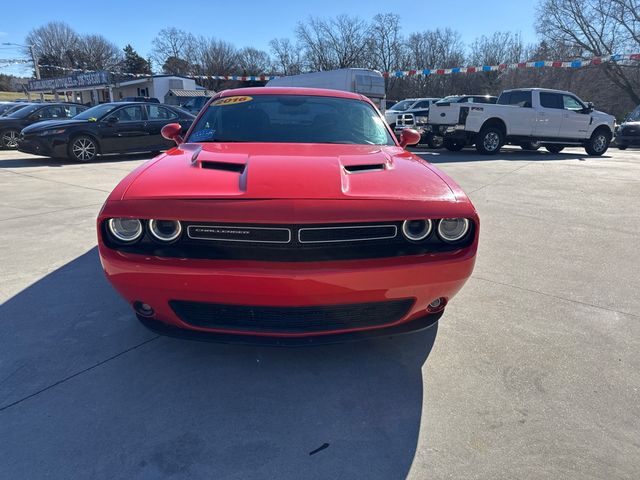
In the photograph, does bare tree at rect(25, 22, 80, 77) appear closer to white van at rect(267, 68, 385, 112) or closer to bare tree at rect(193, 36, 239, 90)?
bare tree at rect(193, 36, 239, 90)

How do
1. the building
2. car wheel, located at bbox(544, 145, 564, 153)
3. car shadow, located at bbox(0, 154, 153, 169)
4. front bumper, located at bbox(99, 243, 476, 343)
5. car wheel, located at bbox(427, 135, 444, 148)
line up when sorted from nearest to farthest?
front bumper, located at bbox(99, 243, 476, 343) < car shadow, located at bbox(0, 154, 153, 169) < car wheel, located at bbox(427, 135, 444, 148) < car wheel, located at bbox(544, 145, 564, 153) < the building

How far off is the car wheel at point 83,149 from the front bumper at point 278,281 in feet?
32.0

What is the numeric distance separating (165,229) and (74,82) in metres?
44.7

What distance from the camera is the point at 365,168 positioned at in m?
2.38

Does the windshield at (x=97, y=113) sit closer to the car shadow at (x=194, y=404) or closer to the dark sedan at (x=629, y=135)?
the car shadow at (x=194, y=404)

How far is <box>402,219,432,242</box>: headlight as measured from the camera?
6.75 feet

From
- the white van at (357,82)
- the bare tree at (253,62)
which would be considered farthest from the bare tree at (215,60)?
the white van at (357,82)

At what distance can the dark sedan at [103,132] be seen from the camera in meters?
9.97

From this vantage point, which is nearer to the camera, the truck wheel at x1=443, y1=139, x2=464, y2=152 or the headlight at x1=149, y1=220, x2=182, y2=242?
the headlight at x1=149, y1=220, x2=182, y2=242

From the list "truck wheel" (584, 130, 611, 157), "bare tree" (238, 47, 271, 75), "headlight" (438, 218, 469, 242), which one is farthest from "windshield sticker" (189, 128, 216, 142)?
"bare tree" (238, 47, 271, 75)

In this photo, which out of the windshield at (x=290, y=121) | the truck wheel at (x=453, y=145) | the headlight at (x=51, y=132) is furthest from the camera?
the truck wheel at (x=453, y=145)

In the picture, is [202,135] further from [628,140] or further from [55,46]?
[55,46]

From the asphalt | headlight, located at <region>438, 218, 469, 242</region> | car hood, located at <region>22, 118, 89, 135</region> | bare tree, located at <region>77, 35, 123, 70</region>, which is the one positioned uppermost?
bare tree, located at <region>77, 35, 123, 70</region>

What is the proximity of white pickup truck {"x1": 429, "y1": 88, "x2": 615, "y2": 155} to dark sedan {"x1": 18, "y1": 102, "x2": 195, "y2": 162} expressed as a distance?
782cm
